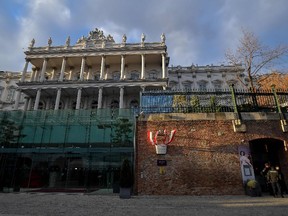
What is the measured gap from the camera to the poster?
36.5 feet

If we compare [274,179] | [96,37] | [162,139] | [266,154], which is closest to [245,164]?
[274,179]

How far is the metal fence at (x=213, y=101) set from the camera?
12664mm

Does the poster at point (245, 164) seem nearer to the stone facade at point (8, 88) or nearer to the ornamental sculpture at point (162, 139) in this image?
the ornamental sculpture at point (162, 139)

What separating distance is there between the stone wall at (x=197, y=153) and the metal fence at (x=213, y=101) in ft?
2.35

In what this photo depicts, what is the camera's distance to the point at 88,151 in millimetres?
14156

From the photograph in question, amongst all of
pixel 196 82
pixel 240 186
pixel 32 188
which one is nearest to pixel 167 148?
pixel 240 186

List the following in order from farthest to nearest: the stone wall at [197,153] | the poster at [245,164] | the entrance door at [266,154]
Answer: the entrance door at [266,154], the poster at [245,164], the stone wall at [197,153]

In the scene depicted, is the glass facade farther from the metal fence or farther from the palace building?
the metal fence

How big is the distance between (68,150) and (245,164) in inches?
432

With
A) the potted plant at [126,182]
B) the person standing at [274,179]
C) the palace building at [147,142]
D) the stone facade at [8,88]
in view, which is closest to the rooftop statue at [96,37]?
the stone facade at [8,88]

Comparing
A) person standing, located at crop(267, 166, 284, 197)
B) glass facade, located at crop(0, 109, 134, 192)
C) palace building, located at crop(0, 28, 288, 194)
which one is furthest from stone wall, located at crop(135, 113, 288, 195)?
glass facade, located at crop(0, 109, 134, 192)

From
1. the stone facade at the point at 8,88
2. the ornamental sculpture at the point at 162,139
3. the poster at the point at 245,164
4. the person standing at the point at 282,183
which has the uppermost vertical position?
the stone facade at the point at 8,88

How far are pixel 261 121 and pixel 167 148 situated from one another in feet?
17.9

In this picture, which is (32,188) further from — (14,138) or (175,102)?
(175,102)
